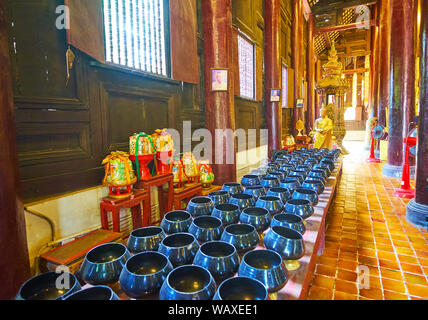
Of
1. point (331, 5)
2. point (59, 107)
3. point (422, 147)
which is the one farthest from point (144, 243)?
point (331, 5)

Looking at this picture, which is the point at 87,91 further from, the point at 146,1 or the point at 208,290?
the point at 208,290

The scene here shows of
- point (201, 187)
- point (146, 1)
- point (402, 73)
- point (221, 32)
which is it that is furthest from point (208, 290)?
point (402, 73)

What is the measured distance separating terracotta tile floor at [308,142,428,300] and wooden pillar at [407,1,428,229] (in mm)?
143

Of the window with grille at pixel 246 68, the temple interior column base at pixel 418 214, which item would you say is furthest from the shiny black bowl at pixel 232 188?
the window with grille at pixel 246 68

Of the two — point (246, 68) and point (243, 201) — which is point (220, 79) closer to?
point (243, 201)

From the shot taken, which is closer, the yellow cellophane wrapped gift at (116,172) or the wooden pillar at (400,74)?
the yellow cellophane wrapped gift at (116,172)

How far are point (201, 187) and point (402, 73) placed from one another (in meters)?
4.81

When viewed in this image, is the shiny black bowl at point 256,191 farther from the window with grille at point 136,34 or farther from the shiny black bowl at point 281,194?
the window with grille at point 136,34

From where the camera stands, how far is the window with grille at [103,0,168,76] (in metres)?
2.62

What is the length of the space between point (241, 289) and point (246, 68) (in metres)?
5.98

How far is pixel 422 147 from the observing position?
2879mm

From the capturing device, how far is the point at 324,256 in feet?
7.21

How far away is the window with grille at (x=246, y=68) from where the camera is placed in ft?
19.0

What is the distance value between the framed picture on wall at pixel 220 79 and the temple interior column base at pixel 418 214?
8.72ft
